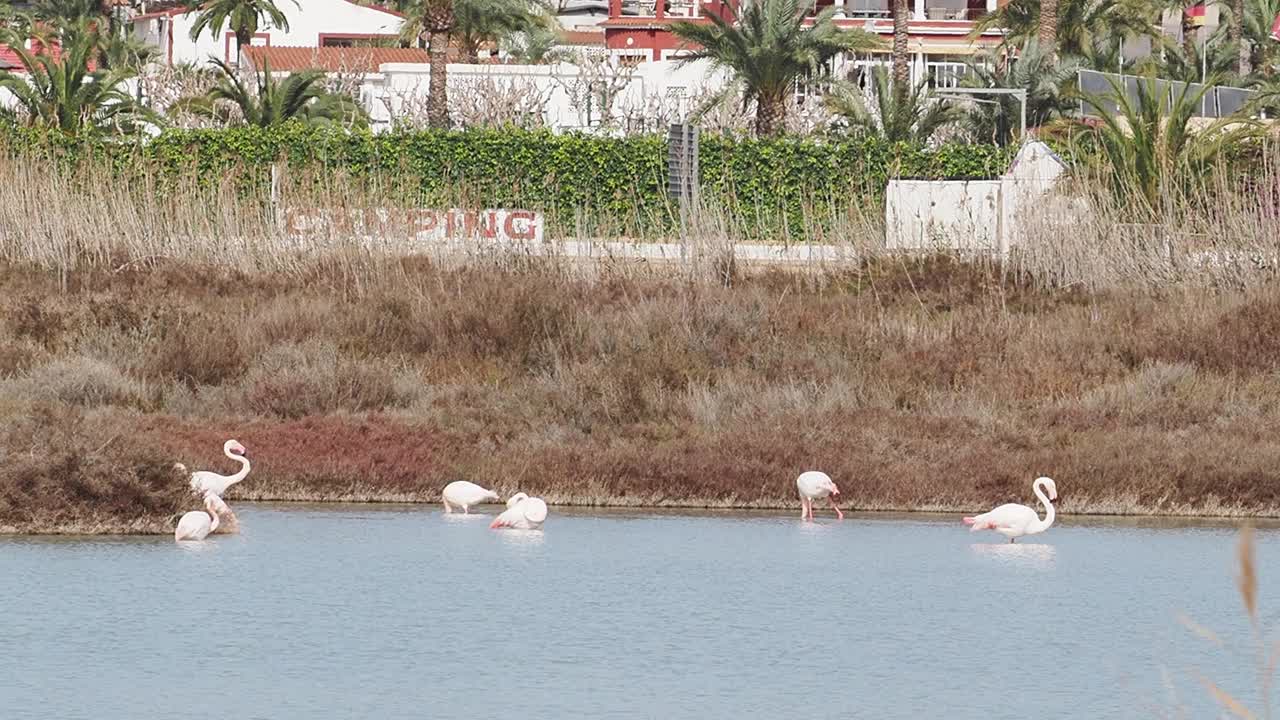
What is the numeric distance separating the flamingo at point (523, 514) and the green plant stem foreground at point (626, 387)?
2104 mm

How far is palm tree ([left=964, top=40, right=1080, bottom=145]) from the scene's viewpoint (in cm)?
4906

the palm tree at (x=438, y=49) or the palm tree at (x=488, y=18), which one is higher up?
the palm tree at (x=488, y=18)

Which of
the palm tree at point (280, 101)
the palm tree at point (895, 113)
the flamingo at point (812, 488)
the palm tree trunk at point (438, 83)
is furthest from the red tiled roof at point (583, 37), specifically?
the flamingo at point (812, 488)

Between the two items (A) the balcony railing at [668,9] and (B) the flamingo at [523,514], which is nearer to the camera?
(B) the flamingo at [523,514]

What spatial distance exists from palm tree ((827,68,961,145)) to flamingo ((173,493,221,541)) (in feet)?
100

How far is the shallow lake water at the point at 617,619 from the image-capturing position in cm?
974

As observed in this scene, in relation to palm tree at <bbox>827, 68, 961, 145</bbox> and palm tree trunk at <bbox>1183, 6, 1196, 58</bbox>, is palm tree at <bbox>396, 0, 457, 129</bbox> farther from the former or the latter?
palm tree trunk at <bbox>1183, 6, 1196, 58</bbox>

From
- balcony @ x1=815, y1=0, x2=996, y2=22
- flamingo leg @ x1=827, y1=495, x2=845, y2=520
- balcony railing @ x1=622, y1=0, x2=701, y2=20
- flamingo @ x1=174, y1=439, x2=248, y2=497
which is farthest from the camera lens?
balcony railing @ x1=622, y1=0, x2=701, y2=20

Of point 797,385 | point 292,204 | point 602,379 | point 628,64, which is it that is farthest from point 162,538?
point 628,64

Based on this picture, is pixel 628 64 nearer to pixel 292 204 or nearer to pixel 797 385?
pixel 292 204

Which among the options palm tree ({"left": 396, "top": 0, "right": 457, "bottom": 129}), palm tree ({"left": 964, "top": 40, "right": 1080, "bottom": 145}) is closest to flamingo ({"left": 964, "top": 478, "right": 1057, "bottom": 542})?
palm tree ({"left": 964, "top": 40, "right": 1080, "bottom": 145})

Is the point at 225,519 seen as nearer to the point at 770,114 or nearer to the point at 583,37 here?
the point at 770,114

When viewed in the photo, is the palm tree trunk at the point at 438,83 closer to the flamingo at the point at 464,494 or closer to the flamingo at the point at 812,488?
the flamingo at the point at 464,494

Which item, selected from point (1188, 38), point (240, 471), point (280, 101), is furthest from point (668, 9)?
point (240, 471)
